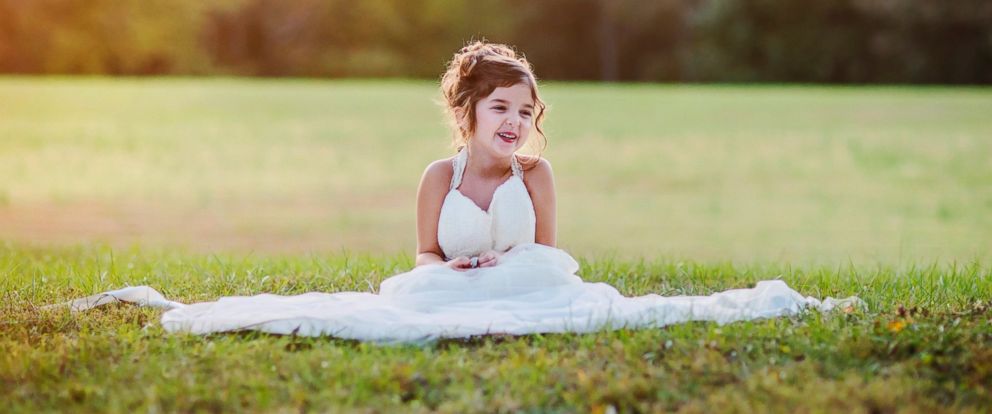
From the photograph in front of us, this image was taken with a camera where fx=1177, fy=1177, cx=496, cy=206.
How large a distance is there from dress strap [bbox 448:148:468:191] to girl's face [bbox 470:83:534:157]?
0.28 metres

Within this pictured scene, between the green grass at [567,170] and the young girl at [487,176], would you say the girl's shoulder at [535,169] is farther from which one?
the green grass at [567,170]

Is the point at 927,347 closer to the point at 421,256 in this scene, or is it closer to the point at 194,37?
the point at 421,256

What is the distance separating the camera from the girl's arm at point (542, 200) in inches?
255

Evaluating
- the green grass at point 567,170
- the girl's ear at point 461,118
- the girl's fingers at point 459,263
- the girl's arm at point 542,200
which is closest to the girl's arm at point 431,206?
the girl's ear at point 461,118

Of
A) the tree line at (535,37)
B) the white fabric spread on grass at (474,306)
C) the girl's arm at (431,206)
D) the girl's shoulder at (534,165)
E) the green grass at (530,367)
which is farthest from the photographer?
the tree line at (535,37)

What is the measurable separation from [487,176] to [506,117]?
404 millimetres

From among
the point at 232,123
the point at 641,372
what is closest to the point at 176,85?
the point at 232,123

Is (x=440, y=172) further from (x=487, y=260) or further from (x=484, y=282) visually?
(x=484, y=282)

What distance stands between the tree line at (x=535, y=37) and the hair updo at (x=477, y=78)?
5222cm

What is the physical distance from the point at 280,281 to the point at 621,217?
12.4m

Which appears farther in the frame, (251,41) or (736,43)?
(251,41)

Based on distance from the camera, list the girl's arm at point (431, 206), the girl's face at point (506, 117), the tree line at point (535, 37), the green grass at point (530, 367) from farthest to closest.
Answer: the tree line at point (535, 37)
the girl's arm at point (431, 206)
the girl's face at point (506, 117)
the green grass at point (530, 367)

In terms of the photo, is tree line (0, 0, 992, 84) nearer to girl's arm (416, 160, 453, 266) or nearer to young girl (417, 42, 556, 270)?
young girl (417, 42, 556, 270)

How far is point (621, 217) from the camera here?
19141mm
